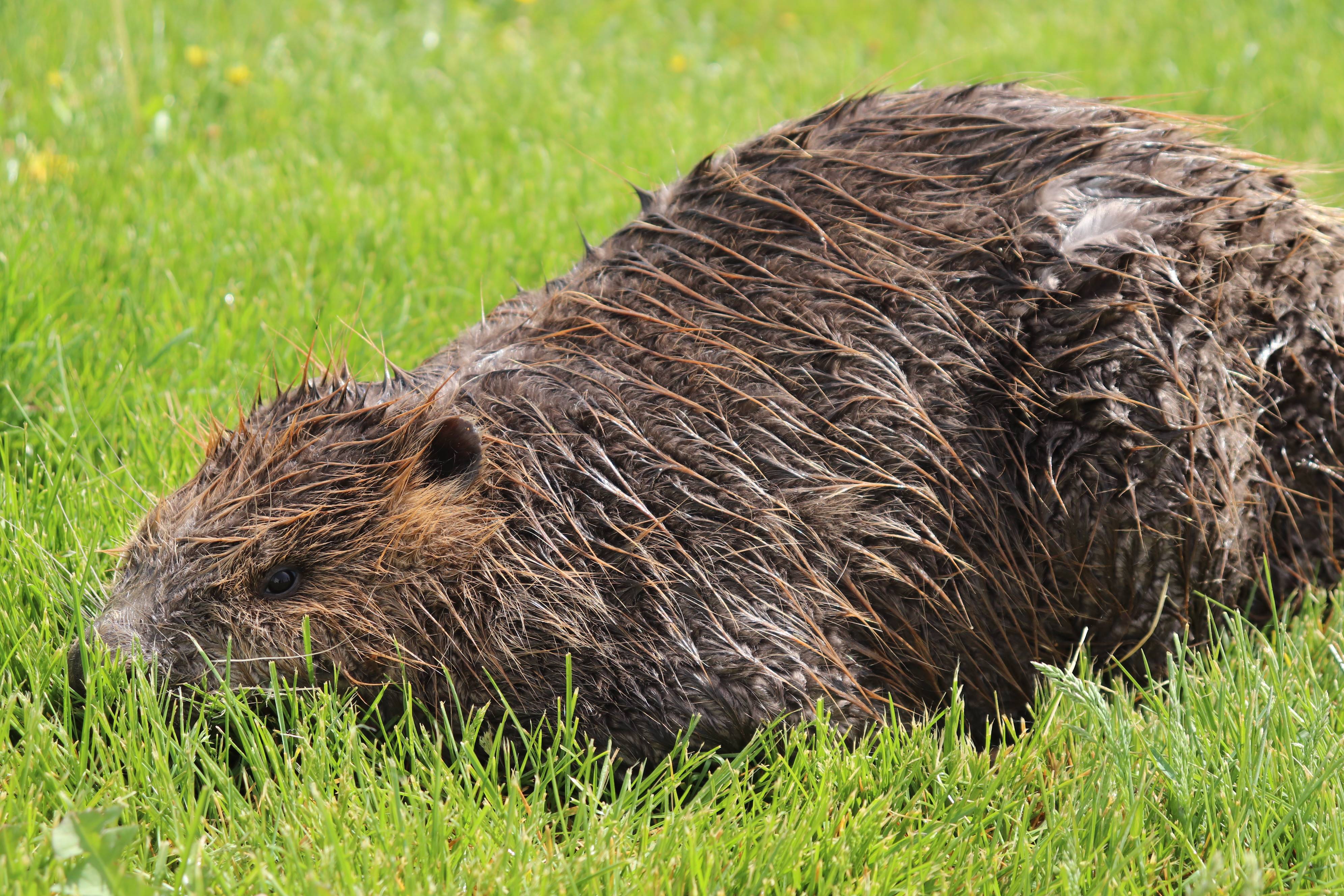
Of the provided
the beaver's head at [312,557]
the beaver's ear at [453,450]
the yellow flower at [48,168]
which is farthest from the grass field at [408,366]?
the beaver's ear at [453,450]

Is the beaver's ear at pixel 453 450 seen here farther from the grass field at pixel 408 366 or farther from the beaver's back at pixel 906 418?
the grass field at pixel 408 366

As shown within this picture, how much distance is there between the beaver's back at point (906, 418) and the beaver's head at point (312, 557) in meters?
0.14

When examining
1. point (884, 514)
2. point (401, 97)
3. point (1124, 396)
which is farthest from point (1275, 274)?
point (401, 97)

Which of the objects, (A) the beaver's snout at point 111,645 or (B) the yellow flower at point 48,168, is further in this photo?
(B) the yellow flower at point 48,168

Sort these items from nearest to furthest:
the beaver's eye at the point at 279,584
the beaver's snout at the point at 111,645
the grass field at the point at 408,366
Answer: the grass field at the point at 408,366, the beaver's snout at the point at 111,645, the beaver's eye at the point at 279,584

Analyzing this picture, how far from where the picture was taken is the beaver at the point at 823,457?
292cm

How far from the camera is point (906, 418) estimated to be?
309 centimetres

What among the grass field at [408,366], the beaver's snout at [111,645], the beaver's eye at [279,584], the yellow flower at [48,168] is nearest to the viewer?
the grass field at [408,366]

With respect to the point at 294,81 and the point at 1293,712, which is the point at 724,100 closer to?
the point at 294,81

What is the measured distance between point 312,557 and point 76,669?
556 millimetres

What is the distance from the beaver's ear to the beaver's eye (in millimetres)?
398

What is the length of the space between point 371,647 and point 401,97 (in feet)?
14.9

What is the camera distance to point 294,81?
21.3 feet

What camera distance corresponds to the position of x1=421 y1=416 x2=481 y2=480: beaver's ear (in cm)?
294
